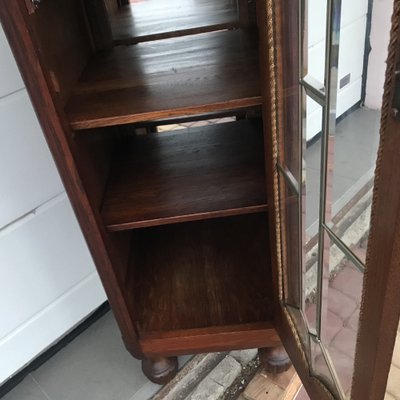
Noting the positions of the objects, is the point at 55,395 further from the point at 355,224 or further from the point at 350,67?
the point at 350,67

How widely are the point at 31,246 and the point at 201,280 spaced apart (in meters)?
0.44

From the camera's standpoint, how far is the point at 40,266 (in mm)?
1129

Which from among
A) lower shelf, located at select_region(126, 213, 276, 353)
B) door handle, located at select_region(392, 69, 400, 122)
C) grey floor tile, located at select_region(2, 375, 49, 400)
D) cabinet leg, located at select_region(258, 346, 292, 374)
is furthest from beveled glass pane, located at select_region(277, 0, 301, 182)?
grey floor tile, located at select_region(2, 375, 49, 400)

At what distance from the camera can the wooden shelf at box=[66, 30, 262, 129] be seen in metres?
0.75

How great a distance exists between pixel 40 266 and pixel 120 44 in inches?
23.9

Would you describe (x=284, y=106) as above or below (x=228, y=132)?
above

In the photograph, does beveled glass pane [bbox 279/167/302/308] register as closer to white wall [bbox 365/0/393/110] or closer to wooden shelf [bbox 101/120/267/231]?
wooden shelf [bbox 101/120/267/231]

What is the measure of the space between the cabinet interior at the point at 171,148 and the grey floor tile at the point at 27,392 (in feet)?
1.28

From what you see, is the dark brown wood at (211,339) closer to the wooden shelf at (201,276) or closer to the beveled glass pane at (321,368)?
the wooden shelf at (201,276)

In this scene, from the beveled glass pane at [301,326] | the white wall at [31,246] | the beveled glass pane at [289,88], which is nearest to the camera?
the beveled glass pane at [289,88]

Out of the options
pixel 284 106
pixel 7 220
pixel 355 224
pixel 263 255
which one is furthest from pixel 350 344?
pixel 7 220

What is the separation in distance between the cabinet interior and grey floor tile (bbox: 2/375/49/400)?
15.3 inches

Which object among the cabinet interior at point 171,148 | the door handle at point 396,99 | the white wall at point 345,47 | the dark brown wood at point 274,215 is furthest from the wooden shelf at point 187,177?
the door handle at point 396,99

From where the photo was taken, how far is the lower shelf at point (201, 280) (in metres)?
1.03
